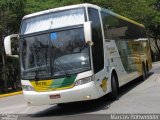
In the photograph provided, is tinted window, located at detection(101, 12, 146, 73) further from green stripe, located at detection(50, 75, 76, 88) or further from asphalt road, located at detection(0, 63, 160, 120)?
green stripe, located at detection(50, 75, 76, 88)

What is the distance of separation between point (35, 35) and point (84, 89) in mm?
2375

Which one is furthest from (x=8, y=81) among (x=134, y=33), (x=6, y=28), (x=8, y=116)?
(x=8, y=116)

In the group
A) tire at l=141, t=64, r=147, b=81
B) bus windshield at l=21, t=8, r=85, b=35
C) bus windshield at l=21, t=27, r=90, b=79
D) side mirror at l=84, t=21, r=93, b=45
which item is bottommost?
tire at l=141, t=64, r=147, b=81

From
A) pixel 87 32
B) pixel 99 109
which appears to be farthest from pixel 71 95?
pixel 87 32

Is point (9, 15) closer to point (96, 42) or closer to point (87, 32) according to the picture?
point (96, 42)

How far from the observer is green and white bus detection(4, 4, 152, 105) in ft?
42.3

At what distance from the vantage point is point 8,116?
14.1m

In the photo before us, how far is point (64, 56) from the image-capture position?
13.1 m

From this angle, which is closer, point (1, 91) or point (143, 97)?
point (143, 97)

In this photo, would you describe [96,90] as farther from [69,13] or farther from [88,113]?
[69,13]

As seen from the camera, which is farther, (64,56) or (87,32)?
(64,56)

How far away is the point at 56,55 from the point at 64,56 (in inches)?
9.9

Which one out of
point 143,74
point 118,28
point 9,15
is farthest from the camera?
point 9,15

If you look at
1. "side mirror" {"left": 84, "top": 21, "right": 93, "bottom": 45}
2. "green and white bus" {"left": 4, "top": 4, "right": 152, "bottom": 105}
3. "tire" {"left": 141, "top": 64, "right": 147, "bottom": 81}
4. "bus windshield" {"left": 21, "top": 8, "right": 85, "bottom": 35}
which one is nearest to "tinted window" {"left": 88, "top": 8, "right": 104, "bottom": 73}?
"green and white bus" {"left": 4, "top": 4, "right": 152, "bottom": 105}
